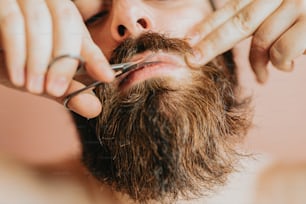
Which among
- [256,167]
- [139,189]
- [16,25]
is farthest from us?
[256,167]

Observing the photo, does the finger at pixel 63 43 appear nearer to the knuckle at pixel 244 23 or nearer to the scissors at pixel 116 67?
the scissors at pixel 116 67

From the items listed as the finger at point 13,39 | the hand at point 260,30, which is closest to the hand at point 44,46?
the finger at point 13,39

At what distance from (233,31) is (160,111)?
91 millimetres

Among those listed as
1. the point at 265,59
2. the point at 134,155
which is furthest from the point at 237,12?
the point at 134,155

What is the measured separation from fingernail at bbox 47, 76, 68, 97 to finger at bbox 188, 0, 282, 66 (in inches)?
4.8

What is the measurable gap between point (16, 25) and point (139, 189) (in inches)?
7.4

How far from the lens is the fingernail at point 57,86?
34 cm

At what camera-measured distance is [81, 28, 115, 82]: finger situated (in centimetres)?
34

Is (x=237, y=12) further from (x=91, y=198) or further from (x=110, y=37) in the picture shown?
(x=91, y=198)

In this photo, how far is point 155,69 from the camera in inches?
16.4

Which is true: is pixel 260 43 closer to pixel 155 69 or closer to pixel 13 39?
pixel 155 69

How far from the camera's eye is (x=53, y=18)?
0.35m

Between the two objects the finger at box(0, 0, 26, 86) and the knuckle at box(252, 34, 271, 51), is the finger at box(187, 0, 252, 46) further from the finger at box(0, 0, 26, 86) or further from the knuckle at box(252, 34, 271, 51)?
the finger at box(0, 0, 26, 86)

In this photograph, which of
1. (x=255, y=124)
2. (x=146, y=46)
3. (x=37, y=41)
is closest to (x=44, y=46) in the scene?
(x=37, y=41)
